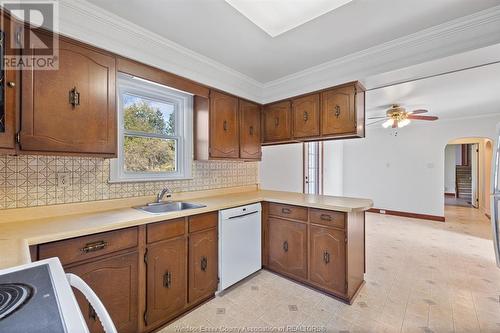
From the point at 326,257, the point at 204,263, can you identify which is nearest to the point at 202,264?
the point at 204,263

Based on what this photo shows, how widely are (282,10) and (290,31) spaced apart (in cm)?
27

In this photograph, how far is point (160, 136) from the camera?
96.2 inches

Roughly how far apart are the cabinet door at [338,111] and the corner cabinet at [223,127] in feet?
3.22

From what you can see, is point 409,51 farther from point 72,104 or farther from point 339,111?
point 72,104

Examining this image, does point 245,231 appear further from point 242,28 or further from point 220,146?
point 242,28

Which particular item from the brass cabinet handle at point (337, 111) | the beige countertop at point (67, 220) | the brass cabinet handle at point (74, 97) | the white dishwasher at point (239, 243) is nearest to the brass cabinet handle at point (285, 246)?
the white dishwasher at point (239, 243)

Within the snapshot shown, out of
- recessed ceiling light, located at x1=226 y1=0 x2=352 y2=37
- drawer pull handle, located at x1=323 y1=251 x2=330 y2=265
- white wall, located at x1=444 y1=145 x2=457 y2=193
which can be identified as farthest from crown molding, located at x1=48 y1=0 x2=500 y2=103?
white wall, located at x1=444 y1=145 x2=457 y2=193

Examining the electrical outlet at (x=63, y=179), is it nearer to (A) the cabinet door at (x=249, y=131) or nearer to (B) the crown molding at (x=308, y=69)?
(B) the crown molding at (x=308, y=69)

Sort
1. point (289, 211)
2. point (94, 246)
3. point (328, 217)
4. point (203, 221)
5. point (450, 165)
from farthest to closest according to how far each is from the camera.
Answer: point (450, 165) → point (289, 211) → point (328, 217) → point (203, 221) → point (94, 246)

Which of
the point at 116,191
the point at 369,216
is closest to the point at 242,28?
the point at 116,191

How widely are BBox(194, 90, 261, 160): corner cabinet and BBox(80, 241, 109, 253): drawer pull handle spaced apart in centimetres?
133

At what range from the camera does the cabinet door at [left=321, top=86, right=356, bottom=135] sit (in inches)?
92.9

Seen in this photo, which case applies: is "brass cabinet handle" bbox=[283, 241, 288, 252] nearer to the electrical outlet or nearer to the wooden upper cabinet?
the wooden upper cabinet

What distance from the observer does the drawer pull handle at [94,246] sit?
1397 millimetres
